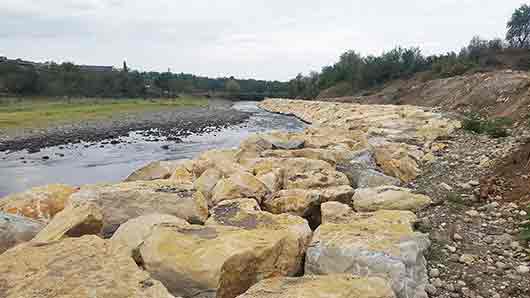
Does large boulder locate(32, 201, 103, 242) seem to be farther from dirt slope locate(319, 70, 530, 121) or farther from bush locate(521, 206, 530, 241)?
dirt slope locate(319, 70, 530, 121)

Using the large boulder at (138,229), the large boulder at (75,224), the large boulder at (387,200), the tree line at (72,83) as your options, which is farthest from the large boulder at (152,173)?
the tree line at (72,83)

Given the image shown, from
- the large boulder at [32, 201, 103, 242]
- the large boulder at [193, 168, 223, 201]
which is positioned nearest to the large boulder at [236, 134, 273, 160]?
the large boulder at [193, 168, 223, 201]

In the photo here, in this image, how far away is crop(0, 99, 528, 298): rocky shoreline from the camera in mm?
3107

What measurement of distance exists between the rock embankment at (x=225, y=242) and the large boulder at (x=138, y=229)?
0.6 inches

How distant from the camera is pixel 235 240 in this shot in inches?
145

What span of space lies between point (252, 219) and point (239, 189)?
1231 mm

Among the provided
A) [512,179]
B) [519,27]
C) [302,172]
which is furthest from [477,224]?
[519,27]

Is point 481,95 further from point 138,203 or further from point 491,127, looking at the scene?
point 138,203

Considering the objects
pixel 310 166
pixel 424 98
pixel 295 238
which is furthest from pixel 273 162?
pixel 424 98

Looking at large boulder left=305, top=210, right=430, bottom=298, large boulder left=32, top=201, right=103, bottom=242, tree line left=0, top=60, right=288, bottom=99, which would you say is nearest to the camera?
large boulder left=305, top=210, right=430, bottom=298

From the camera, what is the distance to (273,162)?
7.84 metres

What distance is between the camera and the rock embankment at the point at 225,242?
308 centimetres

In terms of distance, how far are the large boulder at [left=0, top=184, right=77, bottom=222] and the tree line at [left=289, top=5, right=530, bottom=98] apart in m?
36.4

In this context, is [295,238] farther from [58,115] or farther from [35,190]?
[58,115]
